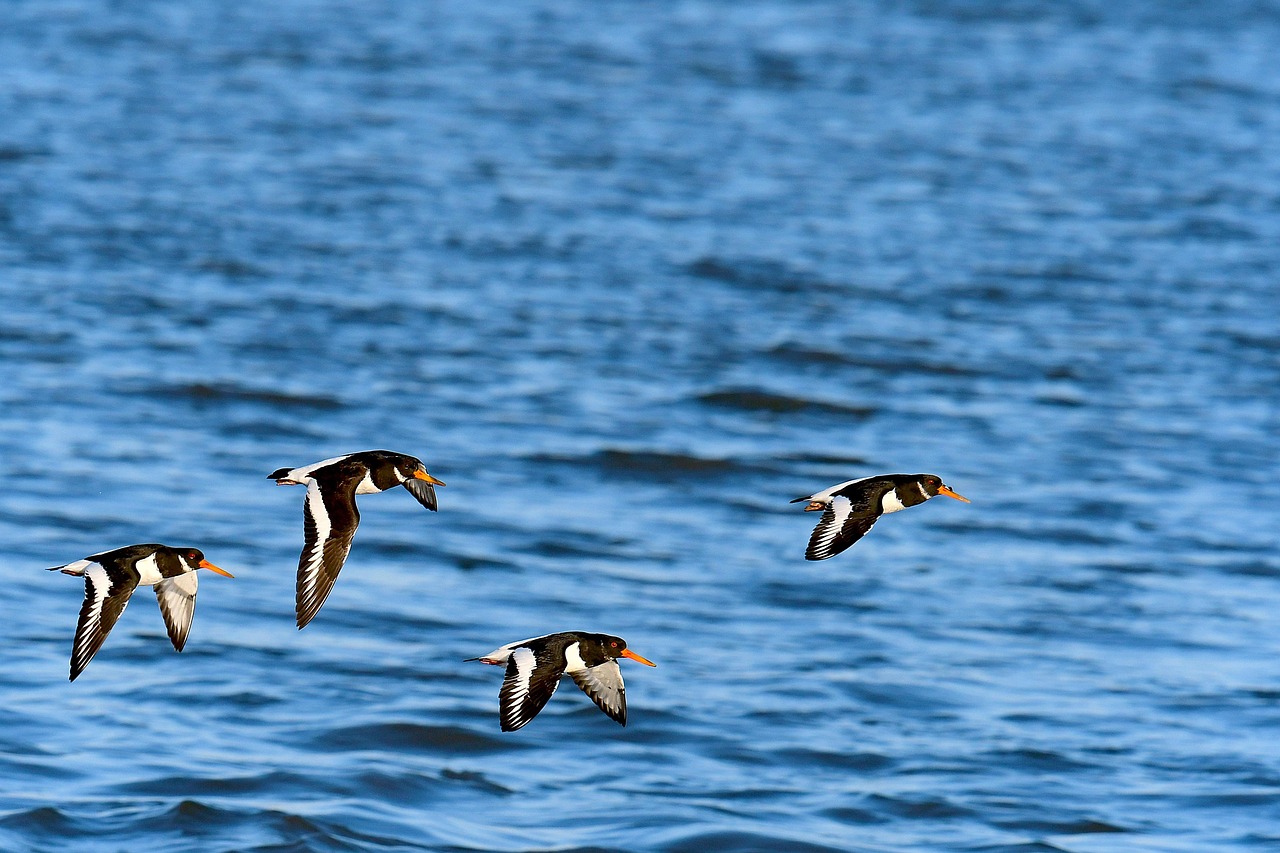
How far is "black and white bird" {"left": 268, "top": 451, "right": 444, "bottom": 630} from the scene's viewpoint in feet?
23.5

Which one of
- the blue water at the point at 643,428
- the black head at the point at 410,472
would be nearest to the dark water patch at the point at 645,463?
the blue water at the point at 643,428

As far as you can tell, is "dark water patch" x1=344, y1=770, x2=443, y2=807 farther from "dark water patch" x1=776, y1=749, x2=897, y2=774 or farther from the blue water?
"dark water patch" x1=776, y1=749, x2=897, y2=774

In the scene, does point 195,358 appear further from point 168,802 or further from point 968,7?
point 968,7

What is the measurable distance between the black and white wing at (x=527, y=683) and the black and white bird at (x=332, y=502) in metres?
0.79

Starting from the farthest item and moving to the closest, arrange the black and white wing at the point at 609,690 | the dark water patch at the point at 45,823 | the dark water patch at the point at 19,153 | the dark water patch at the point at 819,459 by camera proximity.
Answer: the dark water patch at the point at 19,153 → the dark water patch at the point at 819,459 → the dark water patch at the point at 45,823 → the black and white wing at the point at 609,690

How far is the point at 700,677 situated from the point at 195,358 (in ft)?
30.2

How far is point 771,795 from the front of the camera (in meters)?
13.8

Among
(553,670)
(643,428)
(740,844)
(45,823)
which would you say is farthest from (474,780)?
(643,428)

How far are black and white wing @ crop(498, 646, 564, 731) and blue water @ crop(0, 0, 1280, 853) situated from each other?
5507 millimetres

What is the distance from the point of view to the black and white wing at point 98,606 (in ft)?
23.8

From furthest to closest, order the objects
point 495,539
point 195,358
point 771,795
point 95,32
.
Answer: point 95,32, point 195,358, point 495,539, point 771,795

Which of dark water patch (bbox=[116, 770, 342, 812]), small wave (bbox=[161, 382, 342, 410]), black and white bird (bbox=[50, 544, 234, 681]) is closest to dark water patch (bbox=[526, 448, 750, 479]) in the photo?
small wave (bbox=[161, 382, 342, 410])

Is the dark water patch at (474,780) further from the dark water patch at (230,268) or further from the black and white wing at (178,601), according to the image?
the dark water patch at (230,268)

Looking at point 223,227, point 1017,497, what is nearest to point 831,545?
point 1017,497
